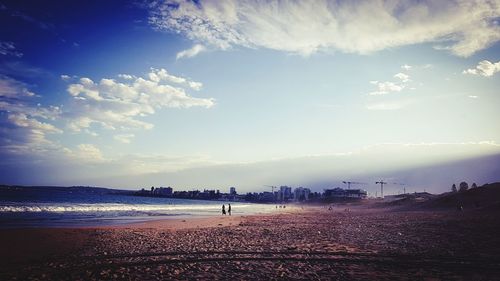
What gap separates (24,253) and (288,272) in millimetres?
11794

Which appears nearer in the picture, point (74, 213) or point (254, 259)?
point (254, 259)

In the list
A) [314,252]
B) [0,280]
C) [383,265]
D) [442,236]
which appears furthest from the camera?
[442,236]

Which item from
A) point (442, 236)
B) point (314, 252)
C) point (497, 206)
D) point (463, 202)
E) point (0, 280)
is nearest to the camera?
point (0, 280)

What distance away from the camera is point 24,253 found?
14.0 m

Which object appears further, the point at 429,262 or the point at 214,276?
the point at 429,262

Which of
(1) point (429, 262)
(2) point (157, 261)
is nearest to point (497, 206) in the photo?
(1) point (429, 262)

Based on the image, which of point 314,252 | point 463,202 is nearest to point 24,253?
point 314,252

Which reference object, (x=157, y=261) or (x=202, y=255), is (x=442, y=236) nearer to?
(x=202, y=255)

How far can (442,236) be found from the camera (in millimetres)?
18719

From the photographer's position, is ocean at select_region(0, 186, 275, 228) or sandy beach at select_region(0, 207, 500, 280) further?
ocean at select_region(0, 186, 275, 228)

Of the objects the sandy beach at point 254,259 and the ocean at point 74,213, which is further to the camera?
the ocean at point 74,213

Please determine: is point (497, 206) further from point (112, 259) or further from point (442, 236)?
point (112, 259)

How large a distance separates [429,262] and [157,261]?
1017 cm

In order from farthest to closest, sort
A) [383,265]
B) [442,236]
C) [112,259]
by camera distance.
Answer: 1. [442,236]
2. [112,259]
3. [383,265]
